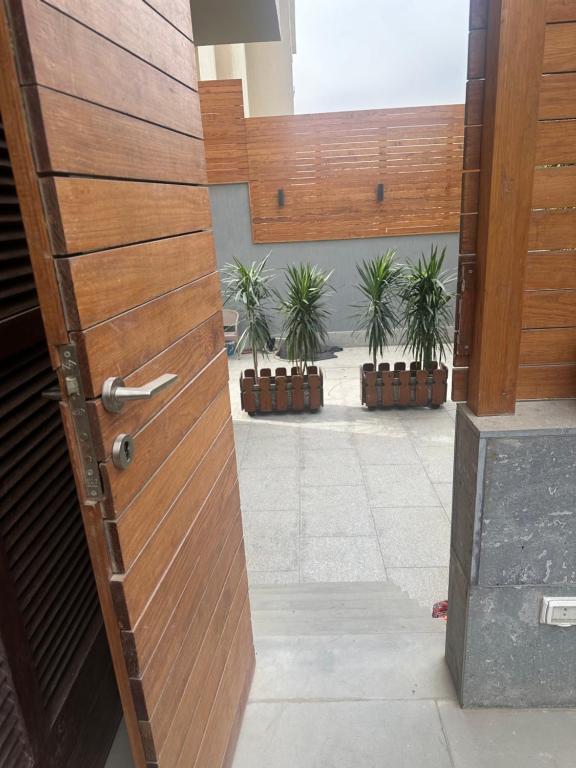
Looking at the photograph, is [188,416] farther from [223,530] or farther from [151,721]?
[151,721]

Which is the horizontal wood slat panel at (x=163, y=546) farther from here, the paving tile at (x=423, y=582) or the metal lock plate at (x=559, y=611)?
the paving tile at (x=423, y=582)

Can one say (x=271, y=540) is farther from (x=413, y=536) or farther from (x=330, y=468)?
(x=330, y=468)

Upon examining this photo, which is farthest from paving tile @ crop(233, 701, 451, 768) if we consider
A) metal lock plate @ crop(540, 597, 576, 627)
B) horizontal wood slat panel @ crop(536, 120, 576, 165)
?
horizontal wood slat panel @ crop(536, 120, 576, 165)

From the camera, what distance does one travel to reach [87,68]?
2.23ft

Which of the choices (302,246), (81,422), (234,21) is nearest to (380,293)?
(234,21)

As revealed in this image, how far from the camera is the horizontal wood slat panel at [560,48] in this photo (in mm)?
1028

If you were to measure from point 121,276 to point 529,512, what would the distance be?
1.11 metres

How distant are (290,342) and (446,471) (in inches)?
76.4

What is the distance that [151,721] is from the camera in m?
0.86

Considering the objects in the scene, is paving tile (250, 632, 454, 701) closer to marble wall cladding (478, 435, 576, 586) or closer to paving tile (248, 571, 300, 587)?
marble wall cladding (478, 435, 576, 586)

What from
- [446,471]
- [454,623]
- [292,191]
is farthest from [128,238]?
[292,191]

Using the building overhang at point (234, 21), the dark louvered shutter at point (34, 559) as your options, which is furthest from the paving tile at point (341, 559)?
the building overhang at point (234, 21)

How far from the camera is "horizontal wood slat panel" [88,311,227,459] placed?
0.73 metres

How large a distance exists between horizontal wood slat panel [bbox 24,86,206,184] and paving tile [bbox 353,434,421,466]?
320cm
